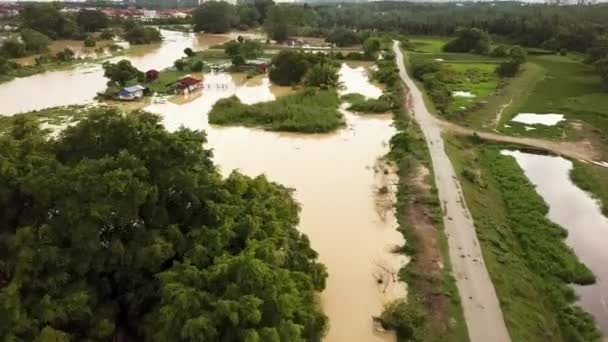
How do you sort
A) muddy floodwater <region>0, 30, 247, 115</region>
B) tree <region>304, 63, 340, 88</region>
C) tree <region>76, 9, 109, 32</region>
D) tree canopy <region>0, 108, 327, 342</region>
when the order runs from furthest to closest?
tree <region>76, 9, 109, 32</region>, tree <region>304, 63, 340, 88</region>, muddy floodwater <region>0, 30, 247, 115</region>, tree canopy <region>0, 108, 327, 342</region>

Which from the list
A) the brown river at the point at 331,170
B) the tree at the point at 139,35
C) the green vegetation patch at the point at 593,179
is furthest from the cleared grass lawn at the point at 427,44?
the green vegetation patch at the point at 593,179

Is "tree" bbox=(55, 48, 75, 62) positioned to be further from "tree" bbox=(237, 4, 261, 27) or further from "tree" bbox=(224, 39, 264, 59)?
"tree" bbox=(237, 4, 261, 27)

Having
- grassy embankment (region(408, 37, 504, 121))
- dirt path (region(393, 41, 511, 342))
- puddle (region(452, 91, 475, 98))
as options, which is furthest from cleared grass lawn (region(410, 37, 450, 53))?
dirt path (region(393, 41, 511, 342))

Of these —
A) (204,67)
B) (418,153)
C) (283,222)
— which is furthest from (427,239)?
(204,67)

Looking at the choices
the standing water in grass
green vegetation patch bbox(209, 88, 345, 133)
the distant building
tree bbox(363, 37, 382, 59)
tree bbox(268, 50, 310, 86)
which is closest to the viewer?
the standing water in grass

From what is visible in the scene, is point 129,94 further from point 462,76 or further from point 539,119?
point 462,76

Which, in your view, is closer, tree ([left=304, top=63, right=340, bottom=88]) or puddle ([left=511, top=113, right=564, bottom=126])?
puddle ([left=511, top=113, right=564, bottom=126])

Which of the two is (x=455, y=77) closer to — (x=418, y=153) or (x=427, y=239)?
(x=418, y=153)
